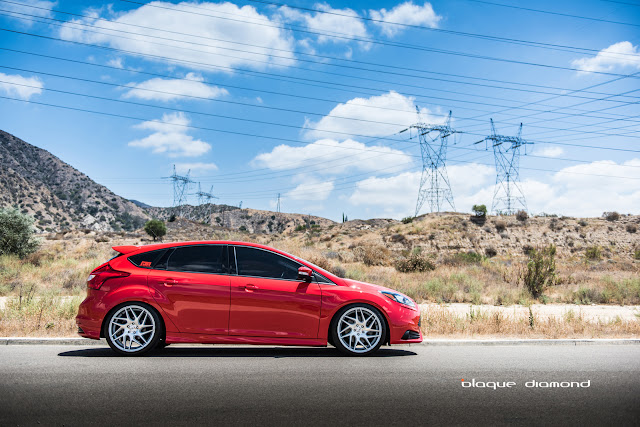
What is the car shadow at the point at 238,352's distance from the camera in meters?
7.75

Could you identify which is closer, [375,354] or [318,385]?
[318,385]

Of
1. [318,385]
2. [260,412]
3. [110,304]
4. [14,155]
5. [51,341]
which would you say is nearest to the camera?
[260,412]

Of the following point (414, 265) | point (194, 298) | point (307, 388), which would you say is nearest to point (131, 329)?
point (194, 298)

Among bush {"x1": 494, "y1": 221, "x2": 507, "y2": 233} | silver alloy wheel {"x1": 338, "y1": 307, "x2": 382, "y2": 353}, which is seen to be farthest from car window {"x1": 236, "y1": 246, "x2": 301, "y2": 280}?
bush {"x1": 494, "y1": 221, "x2": 507, "y2": 233}

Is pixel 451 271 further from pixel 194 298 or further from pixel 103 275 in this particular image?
pixel 103 275

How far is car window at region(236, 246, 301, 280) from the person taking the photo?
7.75 metres

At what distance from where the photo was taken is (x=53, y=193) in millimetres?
98000

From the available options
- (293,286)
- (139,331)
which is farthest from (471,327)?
(139,331)

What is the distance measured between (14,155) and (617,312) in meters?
110

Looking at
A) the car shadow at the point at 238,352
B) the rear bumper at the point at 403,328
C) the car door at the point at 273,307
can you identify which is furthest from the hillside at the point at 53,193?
the rear bumper at the point at 403,328

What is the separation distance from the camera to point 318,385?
5.93 metres

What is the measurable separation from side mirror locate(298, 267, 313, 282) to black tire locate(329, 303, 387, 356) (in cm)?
69

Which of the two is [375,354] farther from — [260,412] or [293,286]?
[260,412]

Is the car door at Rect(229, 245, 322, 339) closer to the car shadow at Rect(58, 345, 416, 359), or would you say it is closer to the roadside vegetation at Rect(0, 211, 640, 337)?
the car shadow at Rect(58, 345, 416, 359)
